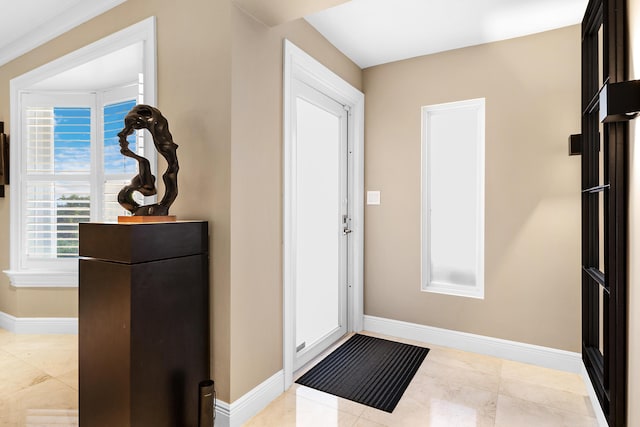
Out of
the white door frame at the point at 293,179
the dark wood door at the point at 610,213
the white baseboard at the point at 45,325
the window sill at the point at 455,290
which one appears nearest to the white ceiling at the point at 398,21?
the white door frame at the point at 293,179

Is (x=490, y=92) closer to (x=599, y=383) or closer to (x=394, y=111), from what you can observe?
(x=394, y=111)

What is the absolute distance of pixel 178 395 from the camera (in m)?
1.71

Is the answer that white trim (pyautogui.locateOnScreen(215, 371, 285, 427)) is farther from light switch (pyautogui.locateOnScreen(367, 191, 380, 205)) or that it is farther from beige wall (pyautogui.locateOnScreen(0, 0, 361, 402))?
light switch (pyautogui.locateOnScreen(367, 191, 380, 205))

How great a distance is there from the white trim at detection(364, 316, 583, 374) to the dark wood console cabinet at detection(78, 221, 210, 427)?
1.87 m

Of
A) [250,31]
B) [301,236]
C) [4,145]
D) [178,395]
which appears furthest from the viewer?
[4,145]

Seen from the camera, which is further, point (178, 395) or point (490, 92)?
point (490, 92)

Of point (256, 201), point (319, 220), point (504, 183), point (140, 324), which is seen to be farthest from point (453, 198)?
point (140, 324)

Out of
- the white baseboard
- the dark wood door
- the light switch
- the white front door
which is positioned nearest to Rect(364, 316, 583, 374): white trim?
the white front door

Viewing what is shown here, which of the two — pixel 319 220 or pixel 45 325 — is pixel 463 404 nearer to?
pixel 319 220

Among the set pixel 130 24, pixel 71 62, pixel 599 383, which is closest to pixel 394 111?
pixel 130 24

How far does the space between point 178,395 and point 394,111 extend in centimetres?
267

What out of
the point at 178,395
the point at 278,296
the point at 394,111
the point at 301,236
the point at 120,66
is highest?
the point at 120,66

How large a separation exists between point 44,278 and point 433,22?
3.92 metres

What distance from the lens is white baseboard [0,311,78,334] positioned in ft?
10.6
